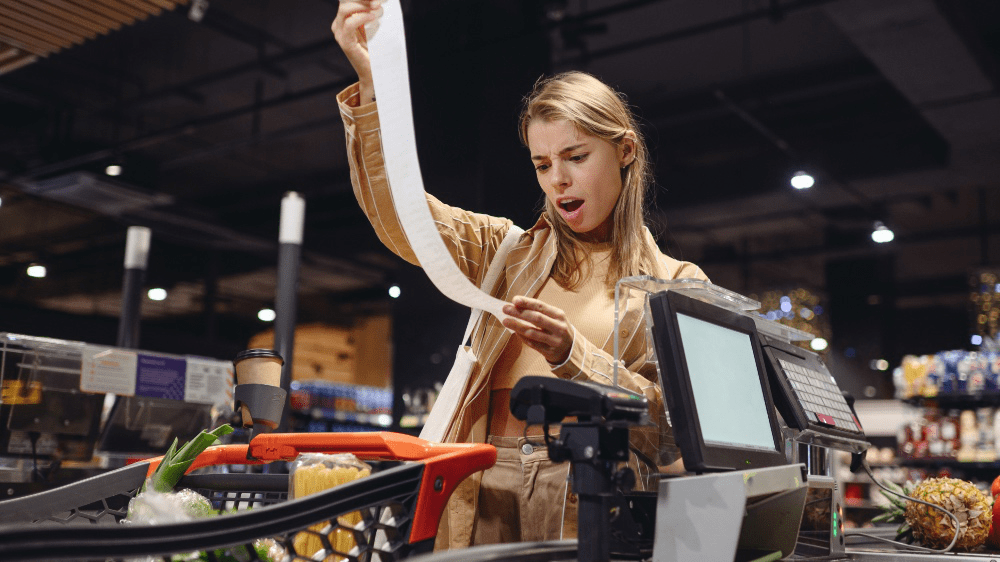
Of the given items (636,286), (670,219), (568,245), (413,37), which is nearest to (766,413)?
(636,286)

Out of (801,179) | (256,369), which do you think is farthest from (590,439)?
(801,179)

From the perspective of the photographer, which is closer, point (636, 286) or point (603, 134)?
point (636, 286)

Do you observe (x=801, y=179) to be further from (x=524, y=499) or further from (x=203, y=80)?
(x=524, y=499)

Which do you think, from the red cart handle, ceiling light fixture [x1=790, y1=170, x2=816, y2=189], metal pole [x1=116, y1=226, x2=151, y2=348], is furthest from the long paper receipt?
ceiling light fixture [x1=790, y1=170, x2=816, y2=189]

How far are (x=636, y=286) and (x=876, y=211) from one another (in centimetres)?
997

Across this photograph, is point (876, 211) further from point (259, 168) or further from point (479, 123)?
point (259, 168)

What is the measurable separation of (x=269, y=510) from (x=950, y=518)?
4.99ft

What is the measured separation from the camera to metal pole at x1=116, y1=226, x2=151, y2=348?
434cm

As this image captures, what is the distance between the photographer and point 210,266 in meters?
14.1

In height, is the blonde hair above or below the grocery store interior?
below

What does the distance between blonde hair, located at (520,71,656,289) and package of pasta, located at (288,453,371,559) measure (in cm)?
60

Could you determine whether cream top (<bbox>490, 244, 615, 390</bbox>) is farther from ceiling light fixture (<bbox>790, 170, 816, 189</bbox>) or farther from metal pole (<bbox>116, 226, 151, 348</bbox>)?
ceiling light fixture (<bbox>790, 170, 816, 189</bbox>)

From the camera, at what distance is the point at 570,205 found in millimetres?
1591

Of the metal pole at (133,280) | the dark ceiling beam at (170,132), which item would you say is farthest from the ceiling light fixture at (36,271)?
the metal pole at (133,280)
